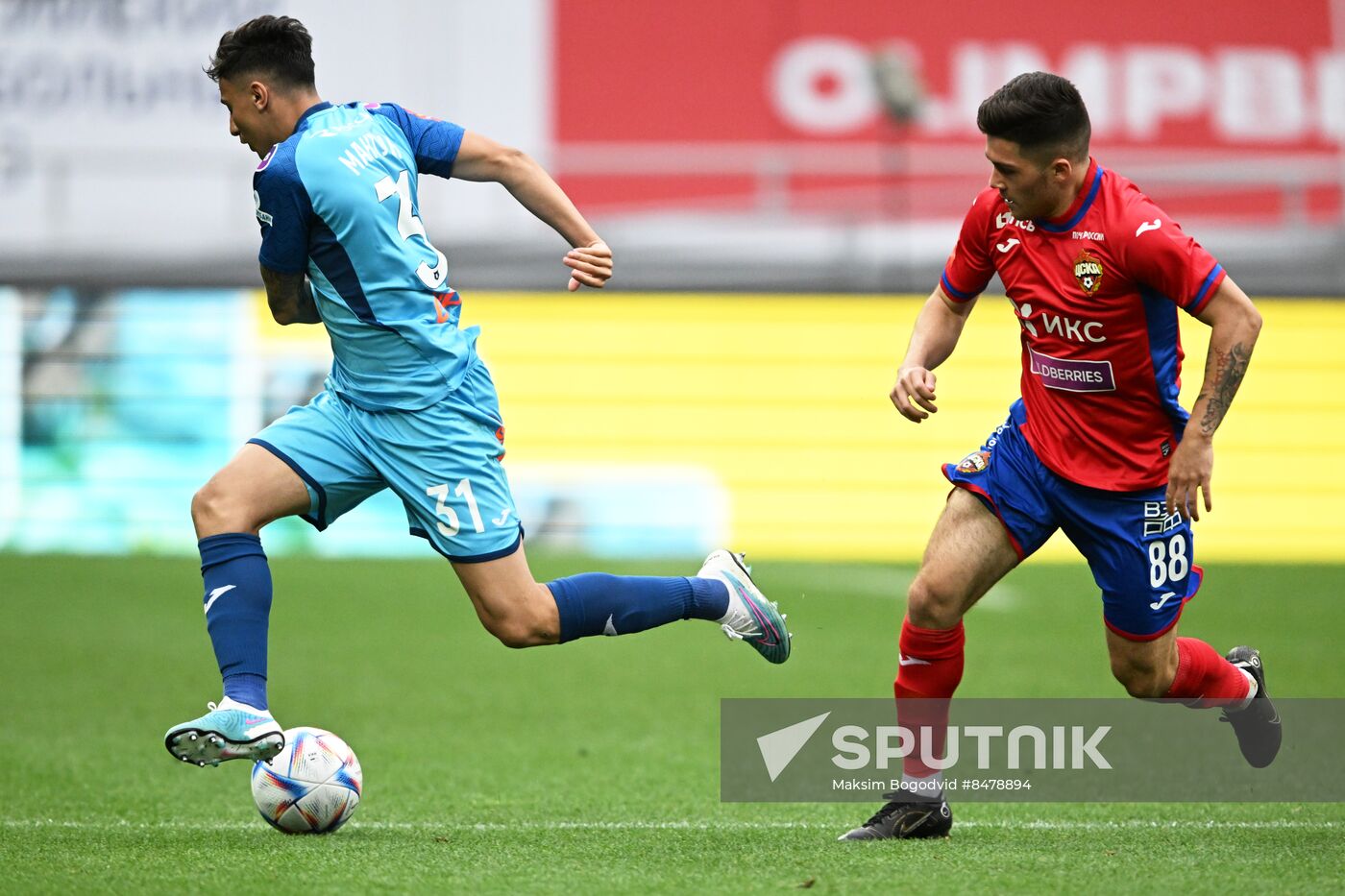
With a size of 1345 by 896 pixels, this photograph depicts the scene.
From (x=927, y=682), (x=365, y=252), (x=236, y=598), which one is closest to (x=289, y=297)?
(x=365, y=252)

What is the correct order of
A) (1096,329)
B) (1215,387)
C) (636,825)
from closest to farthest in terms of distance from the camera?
(1215,387) < (1096,329) < (636,825)

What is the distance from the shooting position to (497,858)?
445cm

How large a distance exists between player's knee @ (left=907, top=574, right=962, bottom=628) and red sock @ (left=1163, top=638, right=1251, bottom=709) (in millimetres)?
759

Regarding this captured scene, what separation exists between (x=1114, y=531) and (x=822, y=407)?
9.94 m

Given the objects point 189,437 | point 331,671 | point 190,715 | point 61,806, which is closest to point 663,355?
point 189,437

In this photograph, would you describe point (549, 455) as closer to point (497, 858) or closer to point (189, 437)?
point (189, 437)

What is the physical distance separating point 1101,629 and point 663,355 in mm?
5924

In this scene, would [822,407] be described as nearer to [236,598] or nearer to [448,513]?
[448,513]

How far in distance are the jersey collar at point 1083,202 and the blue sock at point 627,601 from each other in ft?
4.85

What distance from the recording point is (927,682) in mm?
4812

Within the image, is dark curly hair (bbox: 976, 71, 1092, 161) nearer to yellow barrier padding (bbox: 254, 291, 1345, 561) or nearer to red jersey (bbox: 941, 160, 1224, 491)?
red jersey (bbox: 941, 160, 1224, 491)

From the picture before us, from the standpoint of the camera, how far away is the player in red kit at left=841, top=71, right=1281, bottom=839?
15.0ft

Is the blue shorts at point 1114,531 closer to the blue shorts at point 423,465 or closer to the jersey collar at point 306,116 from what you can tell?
the blue shorts at point 423,465

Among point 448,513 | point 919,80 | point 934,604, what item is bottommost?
point 934,604
